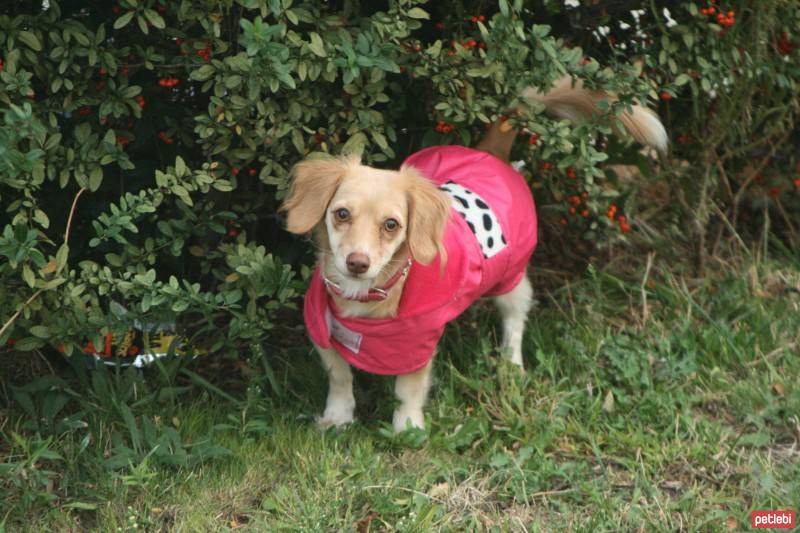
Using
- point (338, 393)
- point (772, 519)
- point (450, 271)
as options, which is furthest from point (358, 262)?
point (772, 519)

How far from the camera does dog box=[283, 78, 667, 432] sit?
293cm

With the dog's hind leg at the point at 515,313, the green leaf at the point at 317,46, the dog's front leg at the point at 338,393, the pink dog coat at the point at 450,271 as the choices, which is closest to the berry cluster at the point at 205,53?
the green leaf at the point at 317,46

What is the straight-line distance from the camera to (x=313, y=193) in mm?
2990

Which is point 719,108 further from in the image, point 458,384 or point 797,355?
point 458,384

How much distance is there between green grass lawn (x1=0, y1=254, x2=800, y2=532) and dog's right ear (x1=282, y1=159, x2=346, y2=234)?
68cm

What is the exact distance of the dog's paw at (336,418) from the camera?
3.34 m

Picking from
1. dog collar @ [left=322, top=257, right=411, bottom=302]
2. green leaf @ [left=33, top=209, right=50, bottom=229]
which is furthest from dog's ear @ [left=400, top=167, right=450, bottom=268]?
green leaf @ [left=33, top=209, right=50, bottom=229]

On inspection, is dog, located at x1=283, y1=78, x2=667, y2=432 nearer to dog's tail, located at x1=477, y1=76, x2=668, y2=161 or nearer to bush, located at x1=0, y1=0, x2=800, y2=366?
dog's tail, located at x1=477, y1=76, x2=668, y2=161

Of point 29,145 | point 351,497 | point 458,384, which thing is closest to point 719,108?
point 458,384

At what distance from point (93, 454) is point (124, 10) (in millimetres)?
1405

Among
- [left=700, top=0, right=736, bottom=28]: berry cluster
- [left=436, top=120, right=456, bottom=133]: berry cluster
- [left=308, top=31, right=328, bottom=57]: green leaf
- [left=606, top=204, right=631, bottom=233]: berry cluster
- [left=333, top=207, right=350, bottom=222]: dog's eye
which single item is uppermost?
[left=308, top=31, right=328, bottom=57]: green leaf

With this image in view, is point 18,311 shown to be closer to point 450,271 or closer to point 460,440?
point 450,271

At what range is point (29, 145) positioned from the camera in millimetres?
2871

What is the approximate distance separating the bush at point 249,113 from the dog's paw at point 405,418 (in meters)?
0.54
